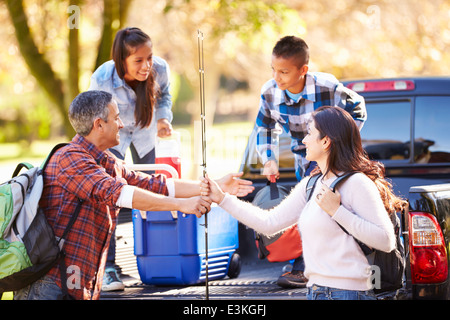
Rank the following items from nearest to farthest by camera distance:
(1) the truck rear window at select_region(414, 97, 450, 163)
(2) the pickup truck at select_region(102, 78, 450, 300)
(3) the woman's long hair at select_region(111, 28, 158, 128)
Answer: (2) the pickup truck at select_region(102, 78, 450, 300)
(3) the woman's long hair at select_region(111, 28, 158, 128)
(1) the truck rear window at select_region(414, 97, 450, 163)

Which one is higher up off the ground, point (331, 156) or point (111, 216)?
point (331, 156)

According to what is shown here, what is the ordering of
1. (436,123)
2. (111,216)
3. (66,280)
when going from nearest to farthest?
(66,280) → (111,216) → (436,123)

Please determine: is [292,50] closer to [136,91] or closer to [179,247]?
[136,91]

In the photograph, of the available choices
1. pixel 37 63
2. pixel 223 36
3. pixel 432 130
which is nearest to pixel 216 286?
pixel 432 130

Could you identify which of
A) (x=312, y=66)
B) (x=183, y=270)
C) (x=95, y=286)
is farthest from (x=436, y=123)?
(x=312, y=66)

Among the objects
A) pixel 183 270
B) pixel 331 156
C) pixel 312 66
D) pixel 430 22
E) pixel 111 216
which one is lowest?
pixel 183 270

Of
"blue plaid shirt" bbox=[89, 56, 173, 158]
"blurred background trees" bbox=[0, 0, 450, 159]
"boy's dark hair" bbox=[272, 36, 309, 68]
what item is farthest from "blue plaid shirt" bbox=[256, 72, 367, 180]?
"blurred background trees" bbox=[0, 0, 450, 159]

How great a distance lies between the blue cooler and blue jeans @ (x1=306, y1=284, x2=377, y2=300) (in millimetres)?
1589

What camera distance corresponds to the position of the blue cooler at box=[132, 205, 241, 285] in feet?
15.8

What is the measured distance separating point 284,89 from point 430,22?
47.2 ft

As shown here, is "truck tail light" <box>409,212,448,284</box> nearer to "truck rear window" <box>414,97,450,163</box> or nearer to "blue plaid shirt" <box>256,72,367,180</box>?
"blue plaid shirt" <box>256,72,367,180</box>

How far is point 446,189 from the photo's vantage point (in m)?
3.83

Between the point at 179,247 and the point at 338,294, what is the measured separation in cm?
176
